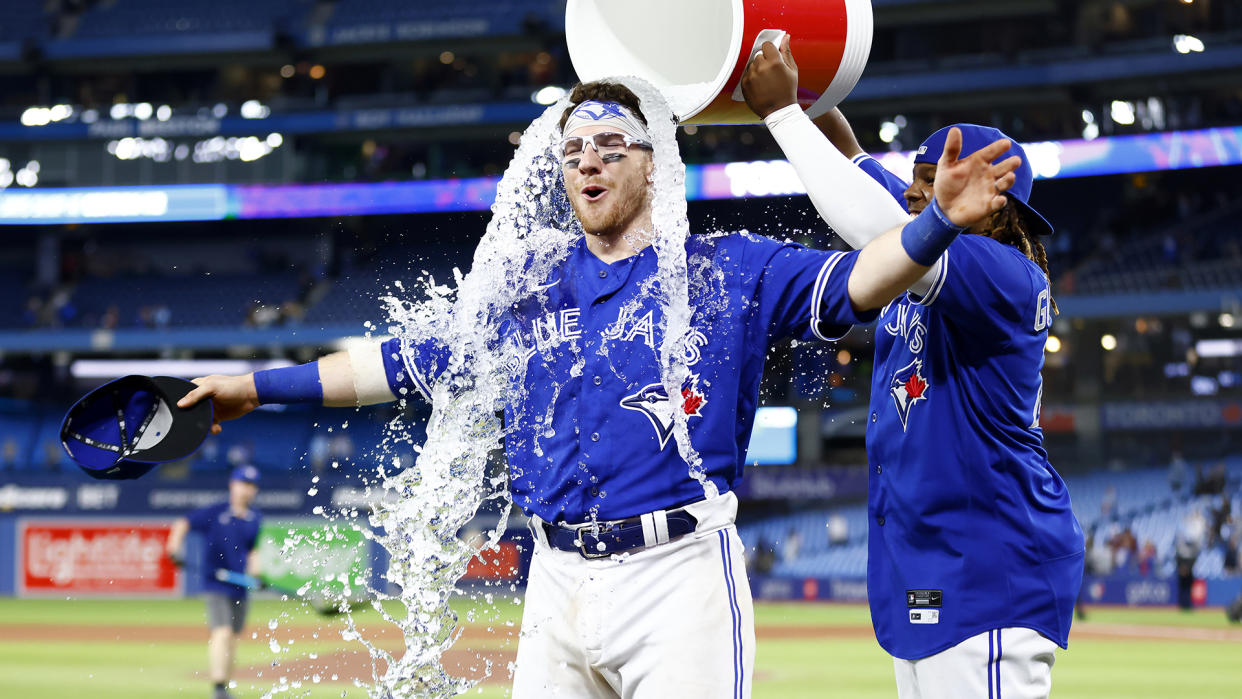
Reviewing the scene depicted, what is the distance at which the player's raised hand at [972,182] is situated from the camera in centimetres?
277

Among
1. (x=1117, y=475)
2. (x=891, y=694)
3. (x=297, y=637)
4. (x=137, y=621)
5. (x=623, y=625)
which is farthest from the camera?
(x=1117, y=475)

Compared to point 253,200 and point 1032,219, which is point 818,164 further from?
point 253,200

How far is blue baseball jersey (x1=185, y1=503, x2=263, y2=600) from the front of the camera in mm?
10469

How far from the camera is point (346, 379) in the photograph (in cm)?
343

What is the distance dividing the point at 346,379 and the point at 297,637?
15.2m

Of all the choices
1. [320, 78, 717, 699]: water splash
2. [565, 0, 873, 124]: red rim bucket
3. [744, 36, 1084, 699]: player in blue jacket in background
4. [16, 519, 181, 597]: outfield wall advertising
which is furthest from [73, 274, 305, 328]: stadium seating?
[744, 36, 1084, 699]: player in blue jacket in background

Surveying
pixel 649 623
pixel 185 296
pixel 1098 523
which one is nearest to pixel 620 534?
pixel 649 623

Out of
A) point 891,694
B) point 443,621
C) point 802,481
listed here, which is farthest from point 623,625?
point 802,481

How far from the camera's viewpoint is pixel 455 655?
1346 cm

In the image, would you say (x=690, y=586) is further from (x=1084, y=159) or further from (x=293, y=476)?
(x=1084, y=159)

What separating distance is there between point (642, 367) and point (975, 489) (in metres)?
1.07

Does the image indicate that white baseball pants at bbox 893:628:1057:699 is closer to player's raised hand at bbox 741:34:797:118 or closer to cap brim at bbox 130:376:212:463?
player's raised hand at bbox 741:34:797:118

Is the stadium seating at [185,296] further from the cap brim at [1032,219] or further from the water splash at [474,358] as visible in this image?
the cap brim at [1032,219]

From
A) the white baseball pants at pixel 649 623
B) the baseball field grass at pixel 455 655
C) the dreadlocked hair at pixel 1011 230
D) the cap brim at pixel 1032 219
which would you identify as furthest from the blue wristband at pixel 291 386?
the baseball field grass at pixel 455 655
